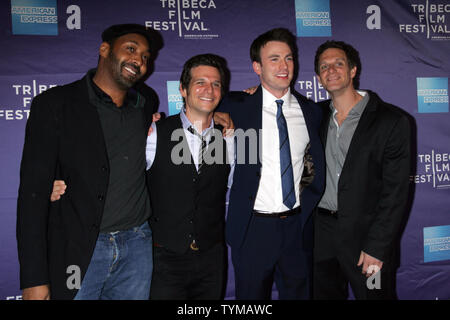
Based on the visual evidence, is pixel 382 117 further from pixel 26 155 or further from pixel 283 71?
pixel 26 155

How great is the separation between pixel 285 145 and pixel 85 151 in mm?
1341

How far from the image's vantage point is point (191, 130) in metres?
2.04

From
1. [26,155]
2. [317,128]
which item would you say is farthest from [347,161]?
[26,155]

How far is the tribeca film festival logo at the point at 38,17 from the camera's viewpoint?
272 cm

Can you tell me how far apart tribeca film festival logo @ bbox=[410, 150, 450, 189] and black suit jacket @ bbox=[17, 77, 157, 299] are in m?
3.41

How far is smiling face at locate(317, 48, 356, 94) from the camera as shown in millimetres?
2377

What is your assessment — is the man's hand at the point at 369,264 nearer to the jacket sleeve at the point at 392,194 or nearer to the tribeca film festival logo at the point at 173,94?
the jacket sleeve at the point at 392,194

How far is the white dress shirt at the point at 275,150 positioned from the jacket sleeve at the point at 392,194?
606 mm

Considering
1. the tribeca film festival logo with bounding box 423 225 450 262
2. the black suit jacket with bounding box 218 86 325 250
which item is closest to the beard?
the black suit jacket with bounding box 218 86 325 250

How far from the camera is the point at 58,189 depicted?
5.65 feet

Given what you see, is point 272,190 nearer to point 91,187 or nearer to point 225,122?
point 225,122

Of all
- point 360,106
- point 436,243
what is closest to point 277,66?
point 360,106

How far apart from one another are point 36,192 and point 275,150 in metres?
1.54

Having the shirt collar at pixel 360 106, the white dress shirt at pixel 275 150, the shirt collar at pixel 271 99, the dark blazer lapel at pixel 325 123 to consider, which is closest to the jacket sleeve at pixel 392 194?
the shirt collar at pixel 360 106
